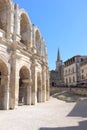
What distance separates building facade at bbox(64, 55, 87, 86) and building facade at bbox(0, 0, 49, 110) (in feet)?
131

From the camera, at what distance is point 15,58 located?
1673 cm

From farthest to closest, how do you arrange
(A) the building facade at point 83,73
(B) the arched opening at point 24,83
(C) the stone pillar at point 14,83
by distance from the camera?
(A) the building facade at point 83,73
(B) the arched opening at point 24,83
(C) the stone pillar at point 14,83

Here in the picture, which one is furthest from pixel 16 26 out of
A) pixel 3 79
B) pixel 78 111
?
pixel 78 111

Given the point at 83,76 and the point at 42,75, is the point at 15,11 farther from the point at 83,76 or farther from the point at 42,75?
the point at 83,76

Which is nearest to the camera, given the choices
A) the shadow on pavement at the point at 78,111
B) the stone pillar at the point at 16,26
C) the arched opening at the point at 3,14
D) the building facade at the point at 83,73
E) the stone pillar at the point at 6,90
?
the shadow on pavement at the point at 78,111

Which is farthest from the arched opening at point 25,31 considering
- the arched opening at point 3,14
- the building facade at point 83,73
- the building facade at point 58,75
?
the building facade at point 58,75

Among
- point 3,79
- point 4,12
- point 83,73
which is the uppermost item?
point 4,12

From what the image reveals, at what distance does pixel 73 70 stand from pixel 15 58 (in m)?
48.2

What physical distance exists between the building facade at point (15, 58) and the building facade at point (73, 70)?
4001cm

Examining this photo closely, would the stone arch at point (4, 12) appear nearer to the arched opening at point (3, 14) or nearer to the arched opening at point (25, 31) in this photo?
the arched opening at point (3, 14)

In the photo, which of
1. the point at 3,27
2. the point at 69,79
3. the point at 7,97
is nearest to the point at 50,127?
the point at 7,97

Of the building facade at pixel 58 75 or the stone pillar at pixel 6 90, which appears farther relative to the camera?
the building facade at pixel 58 75

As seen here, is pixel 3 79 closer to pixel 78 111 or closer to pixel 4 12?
pixel 4 12

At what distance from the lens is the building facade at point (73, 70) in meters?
61.4
